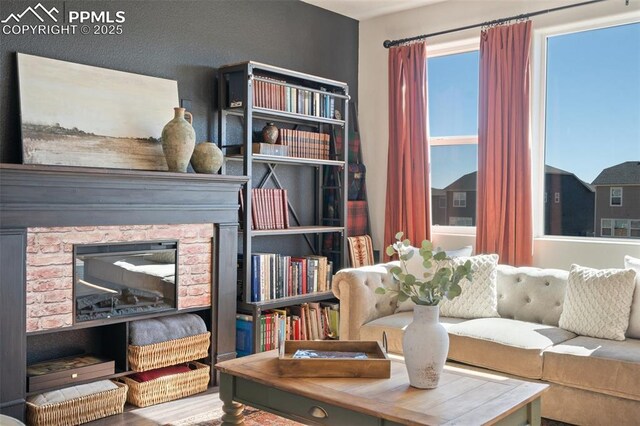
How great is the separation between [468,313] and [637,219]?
1351mm

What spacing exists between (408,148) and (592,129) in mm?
1400

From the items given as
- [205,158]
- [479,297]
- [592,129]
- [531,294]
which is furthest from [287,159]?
[592,129]

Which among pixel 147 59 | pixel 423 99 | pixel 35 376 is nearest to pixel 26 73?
pixel 147 59

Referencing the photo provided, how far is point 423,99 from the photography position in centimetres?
515

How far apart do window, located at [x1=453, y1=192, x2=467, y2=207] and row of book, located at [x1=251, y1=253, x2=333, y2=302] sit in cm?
113

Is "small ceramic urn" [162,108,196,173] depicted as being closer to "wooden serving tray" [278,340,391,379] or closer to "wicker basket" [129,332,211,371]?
"wicker basket" [129,332,211,371]

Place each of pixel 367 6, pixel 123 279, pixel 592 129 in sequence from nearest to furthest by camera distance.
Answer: pixel 123 279, pixel 592 129, pixel 367 6

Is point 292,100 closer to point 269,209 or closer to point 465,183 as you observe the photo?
point 269,209

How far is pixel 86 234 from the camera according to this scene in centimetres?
346

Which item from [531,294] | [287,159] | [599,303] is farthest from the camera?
[287,159]

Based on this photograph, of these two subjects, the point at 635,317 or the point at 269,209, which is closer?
the point at 635,317

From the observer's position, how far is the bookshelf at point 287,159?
4.41m

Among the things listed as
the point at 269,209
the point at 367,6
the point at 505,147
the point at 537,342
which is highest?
the point at 367,6

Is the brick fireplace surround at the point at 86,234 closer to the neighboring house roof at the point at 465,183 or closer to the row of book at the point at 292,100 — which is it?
the row of book at the point at 292,100
